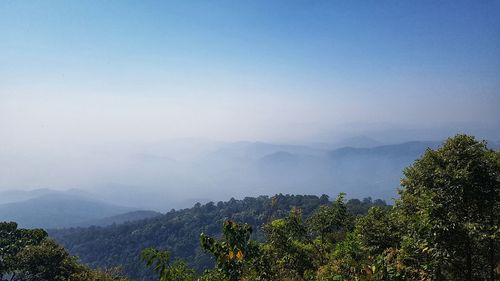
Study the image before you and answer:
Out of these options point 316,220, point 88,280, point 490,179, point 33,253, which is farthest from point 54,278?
point 490,179

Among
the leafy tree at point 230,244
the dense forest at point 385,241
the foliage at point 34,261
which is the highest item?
the leafy tree at point 230,244

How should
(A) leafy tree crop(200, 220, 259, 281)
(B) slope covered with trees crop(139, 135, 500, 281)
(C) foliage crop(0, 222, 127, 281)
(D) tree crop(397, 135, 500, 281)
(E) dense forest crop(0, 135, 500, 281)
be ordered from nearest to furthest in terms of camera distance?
(A) leafy tree crop(200, 220, 259, 281) → (E) dense forest crop(0, 135, 500, 281) → (B) slope covered with trees crop(139, 135, 500, 281) → (D) tree crop(397, 135, 500, 281) → (C) foliage crop(0, 222, 127, 281)

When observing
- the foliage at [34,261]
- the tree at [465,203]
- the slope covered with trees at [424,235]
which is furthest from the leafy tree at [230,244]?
Result: the foliage at [34,261]

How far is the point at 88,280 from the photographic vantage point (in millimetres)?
33125

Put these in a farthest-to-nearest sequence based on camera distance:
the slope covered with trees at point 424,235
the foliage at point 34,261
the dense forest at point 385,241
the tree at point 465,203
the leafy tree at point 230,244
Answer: the foliage at point 34,261 → the tree at point 465,203 → the slope covered with trees at point 424,235 → the dense forest at point 385,241 → the leafy tree at point 230,244

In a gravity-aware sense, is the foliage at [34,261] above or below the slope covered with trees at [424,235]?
below

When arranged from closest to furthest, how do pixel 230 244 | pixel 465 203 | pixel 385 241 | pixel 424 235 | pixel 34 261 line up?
pixel 230 244 < pixel 424 235 < pixel 465 203 < pixel 385 241 < pixel 34 261

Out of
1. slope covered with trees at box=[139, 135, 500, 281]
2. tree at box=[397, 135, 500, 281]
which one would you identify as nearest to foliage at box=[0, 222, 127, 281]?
slope covered with trees at box=[139, 135, 500, 281]

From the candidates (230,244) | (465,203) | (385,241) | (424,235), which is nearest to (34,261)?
(385,241)

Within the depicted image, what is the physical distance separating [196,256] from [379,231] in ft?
517

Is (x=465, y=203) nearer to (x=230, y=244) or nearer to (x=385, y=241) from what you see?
(x=385, y=241)

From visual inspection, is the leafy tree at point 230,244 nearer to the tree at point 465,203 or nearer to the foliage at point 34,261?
the tree at point 465,203

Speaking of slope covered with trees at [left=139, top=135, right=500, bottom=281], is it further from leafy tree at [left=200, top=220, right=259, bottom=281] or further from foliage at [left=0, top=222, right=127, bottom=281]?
foliage at [left=0, top=222, right=127, bottom=281]

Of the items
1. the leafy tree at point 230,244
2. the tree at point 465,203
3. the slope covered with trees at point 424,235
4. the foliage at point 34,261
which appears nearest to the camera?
the leafy tree at point 230,244
